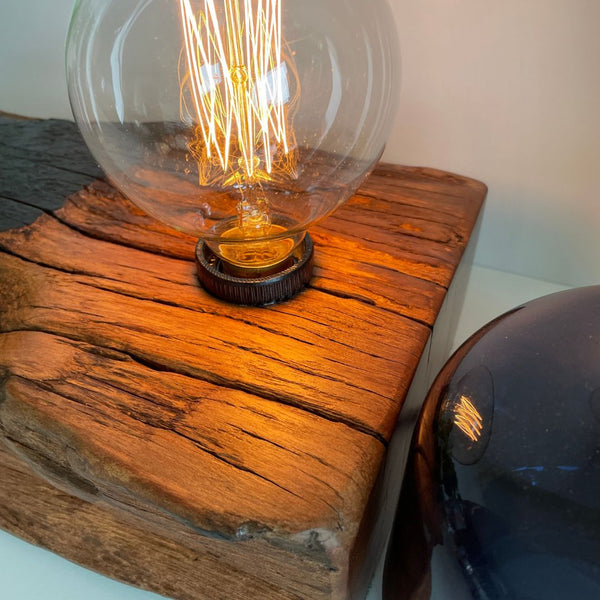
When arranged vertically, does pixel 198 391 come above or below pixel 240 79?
Result: below

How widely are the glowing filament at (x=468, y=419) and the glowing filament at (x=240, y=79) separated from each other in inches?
11.0

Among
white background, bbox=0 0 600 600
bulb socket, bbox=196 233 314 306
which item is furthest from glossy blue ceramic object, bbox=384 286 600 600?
white background, bbox=0 0 600 600

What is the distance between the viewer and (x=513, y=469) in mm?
363

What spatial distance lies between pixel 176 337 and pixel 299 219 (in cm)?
16

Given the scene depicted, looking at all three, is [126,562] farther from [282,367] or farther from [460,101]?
[460,101]

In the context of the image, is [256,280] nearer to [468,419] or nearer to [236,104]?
[236,104]

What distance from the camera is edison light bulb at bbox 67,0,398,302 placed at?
19.9 inches

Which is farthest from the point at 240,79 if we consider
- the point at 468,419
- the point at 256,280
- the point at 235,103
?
the point at 468,419

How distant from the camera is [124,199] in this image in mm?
796

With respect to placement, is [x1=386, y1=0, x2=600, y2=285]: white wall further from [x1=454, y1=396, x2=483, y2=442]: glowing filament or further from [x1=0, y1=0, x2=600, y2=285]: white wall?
[x1=454, y1=396, x2=483, y2=442]: glowing filament

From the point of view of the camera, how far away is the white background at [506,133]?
71 cm

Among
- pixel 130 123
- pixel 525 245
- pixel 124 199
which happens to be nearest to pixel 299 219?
pixel 130 123

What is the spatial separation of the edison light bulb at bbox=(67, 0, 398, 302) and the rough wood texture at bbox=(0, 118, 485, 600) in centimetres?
9

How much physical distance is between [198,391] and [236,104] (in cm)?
25
